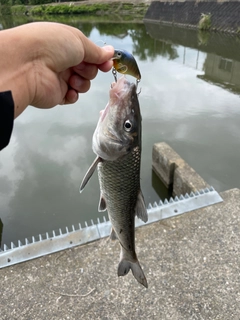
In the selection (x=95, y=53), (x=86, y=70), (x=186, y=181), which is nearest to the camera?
(x=95, y=53)

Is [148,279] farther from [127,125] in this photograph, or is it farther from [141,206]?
[127,125]

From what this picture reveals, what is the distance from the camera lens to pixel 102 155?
1.49 m

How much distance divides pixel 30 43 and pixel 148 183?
4.66 metres

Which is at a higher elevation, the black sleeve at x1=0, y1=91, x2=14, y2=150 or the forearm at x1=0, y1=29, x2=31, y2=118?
the forearm at x1=0, y1=29, x2=31, y2=118

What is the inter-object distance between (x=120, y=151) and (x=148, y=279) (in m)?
1.69

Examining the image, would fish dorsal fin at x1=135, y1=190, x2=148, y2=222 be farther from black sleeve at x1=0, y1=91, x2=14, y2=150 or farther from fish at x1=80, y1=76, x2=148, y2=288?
black sleeve at x1=0, y1=91, x2=14, y2=150

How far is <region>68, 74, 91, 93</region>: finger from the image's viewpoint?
6.25 feet

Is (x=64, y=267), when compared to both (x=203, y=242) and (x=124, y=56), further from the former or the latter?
(x=124, y=56)

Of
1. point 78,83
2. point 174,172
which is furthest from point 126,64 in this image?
point 174,172

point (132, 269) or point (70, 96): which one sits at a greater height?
point (70, 96)

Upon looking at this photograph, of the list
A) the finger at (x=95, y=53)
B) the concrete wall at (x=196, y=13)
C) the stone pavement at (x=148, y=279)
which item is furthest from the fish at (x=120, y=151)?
the concrete wall at (x=196, y=13)

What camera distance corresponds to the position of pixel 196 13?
22281 mm

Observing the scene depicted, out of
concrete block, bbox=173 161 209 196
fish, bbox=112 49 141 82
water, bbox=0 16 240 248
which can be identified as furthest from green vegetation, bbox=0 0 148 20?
fish, bbox=112 49 141 82

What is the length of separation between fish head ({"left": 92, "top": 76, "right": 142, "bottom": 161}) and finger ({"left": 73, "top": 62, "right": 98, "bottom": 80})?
1.24 feet
